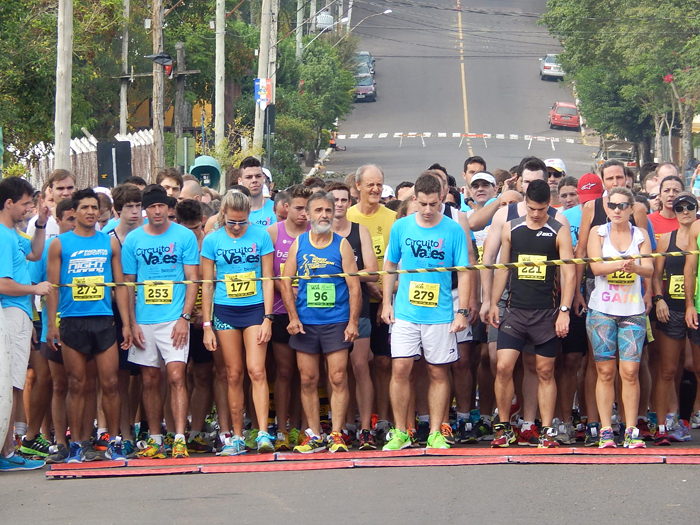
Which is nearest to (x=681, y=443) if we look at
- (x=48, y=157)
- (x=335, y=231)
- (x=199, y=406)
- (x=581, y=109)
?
(x=335, y=231)

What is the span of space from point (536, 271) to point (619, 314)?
0.71 m

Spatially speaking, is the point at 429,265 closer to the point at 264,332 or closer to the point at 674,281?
the point at 264,332

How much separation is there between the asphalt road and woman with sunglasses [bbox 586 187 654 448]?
30.0 metres

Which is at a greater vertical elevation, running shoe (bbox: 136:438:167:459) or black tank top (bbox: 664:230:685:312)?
black tank top (bbox: 664:230:685:312)

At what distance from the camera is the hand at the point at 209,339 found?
8.95 metres

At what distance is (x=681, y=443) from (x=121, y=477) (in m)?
4.53

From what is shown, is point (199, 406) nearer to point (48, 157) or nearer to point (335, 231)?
point (335, 231)

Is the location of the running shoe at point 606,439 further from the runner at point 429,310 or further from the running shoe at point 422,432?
the running shoe at point 422,432

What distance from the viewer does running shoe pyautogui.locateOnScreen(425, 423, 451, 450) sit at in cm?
893

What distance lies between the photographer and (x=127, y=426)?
369 inches

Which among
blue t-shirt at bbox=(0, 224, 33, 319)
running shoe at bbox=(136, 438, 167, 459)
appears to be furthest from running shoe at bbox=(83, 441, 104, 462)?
blue t-shirt at bbox=(0, 224, 33, 319)

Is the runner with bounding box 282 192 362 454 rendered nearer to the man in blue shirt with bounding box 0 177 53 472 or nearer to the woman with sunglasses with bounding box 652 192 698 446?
the man in blue shirt with bounding box 0 177 53 472

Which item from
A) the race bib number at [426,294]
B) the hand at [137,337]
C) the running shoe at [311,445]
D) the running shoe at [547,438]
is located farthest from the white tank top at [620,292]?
the hand at [137,337]

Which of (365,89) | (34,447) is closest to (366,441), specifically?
(34,447)
